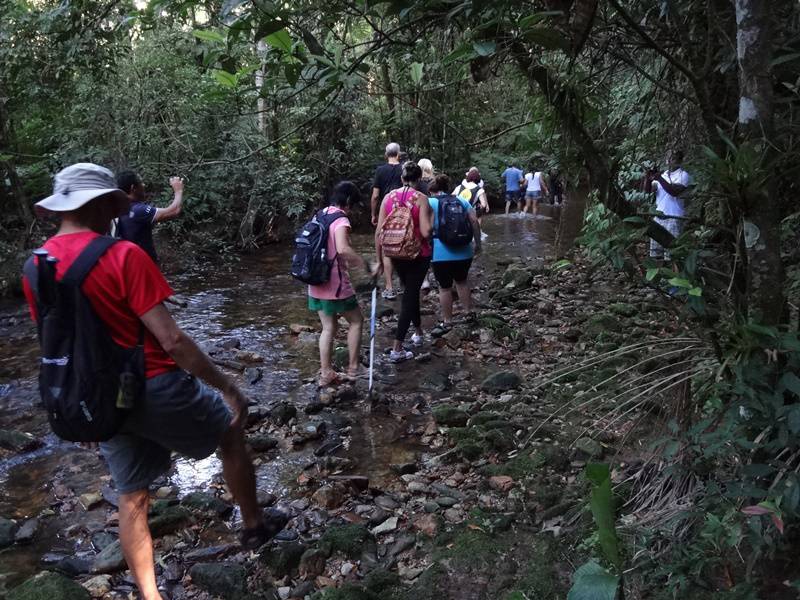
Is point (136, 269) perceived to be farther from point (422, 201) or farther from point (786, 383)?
point (422, 201)

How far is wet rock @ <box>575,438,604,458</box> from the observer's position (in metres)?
4.22

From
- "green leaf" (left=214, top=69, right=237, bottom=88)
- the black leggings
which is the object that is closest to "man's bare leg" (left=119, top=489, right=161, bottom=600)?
"green leaf" (left=214, top=69, right=237, bottom=88)

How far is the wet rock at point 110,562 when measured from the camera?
362cm

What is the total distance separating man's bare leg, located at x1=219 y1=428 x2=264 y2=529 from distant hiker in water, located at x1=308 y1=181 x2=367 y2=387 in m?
2.58

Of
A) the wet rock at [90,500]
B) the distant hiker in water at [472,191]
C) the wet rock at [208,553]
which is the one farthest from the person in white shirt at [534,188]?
the wet rock at [208,553]

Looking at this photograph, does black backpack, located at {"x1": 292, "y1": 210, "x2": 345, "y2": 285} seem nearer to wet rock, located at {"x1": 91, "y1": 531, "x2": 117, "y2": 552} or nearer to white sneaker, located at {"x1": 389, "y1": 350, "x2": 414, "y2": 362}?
white sneaker, located at {"x1": 389, "y1": 350, "x2": 414, "y2": 362}

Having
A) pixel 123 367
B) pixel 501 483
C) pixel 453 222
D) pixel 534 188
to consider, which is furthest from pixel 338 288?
pixel 534 188

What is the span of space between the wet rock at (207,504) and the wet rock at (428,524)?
4.33ft

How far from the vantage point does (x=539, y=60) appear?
3.03 metres

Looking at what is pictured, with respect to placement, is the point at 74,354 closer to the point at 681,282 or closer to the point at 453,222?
the point at 681,282

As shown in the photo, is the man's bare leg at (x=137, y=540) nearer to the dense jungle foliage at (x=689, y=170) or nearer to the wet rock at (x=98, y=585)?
the wet rock at (x=98, y=585)

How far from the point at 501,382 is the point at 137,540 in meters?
3.68

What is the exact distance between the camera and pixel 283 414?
222 inches

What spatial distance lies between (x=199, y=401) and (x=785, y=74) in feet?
11.1
